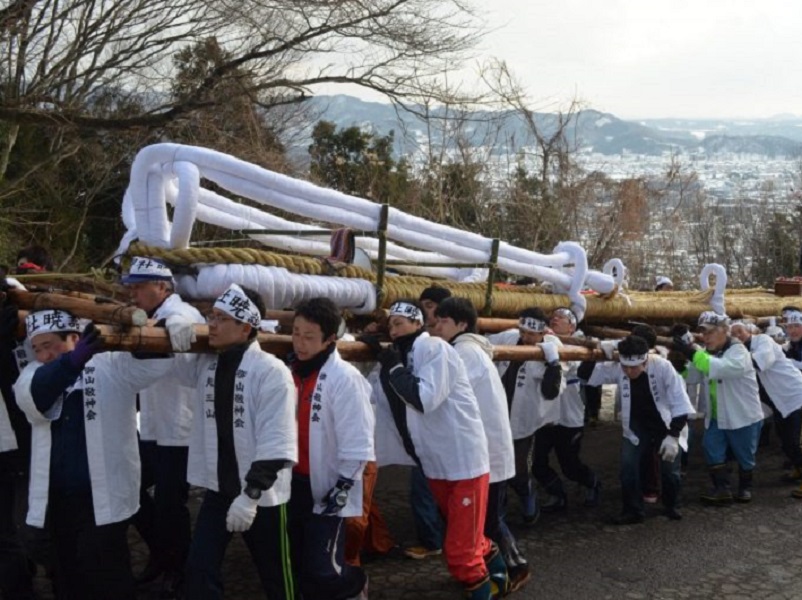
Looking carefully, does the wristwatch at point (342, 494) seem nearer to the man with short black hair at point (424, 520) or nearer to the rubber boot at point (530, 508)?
the man with short black hair at point (424, 520)

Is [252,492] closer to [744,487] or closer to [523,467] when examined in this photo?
[523,467]

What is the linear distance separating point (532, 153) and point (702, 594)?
15.6m

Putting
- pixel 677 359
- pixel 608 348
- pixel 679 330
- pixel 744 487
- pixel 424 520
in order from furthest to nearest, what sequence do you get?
pixel 677 359 < pixel 679 330 < pixel 744 487 < pixel 608 348 < pixel 424 520

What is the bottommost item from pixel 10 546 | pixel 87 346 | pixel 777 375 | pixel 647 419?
pixel 10 546

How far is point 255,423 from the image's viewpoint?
4.28m

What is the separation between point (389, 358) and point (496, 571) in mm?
1459

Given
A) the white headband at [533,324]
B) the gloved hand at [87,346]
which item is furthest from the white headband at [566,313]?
the gloved hand at [87,346]

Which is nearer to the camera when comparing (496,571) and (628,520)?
(496,571)

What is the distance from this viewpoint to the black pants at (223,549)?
423 centimetres

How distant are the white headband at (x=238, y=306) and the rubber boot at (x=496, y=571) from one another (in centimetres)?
214

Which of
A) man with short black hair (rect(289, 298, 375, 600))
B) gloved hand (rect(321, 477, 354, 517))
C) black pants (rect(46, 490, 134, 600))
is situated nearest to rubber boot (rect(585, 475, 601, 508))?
man with short black hair (rect(289, 298, 375, 600))

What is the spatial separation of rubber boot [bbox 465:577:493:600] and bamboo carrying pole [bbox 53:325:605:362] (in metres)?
1.39

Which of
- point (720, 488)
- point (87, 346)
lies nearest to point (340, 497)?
point (87, 346)

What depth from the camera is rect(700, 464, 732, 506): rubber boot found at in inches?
315
